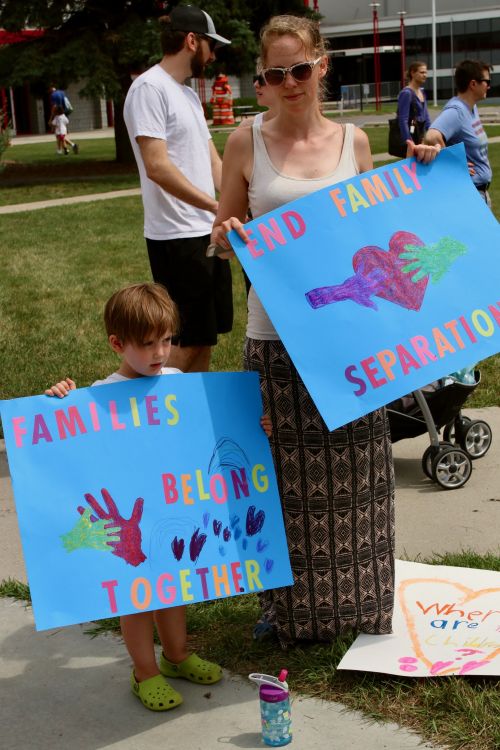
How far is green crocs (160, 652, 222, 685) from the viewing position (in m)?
3.41

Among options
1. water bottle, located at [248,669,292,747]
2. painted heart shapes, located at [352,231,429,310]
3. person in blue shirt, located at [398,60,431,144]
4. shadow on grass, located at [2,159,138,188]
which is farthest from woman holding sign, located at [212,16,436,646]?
shadow on grass, located at [2,159,138,188]

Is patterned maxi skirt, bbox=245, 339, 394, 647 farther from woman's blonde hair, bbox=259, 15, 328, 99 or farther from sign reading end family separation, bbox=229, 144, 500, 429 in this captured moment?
woman's blonde hair, bbox=259, 15, 328, 99

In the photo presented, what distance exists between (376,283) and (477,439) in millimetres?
2429

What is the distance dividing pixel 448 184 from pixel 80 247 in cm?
1001

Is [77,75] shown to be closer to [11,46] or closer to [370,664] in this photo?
[11,46]

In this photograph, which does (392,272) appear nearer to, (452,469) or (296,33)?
(296,33)

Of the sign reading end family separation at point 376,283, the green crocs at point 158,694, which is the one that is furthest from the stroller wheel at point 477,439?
the green crocs at point 158,694

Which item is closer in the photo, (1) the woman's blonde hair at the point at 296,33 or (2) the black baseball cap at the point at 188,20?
(1) the woman's blonde hair at the point at 296,33

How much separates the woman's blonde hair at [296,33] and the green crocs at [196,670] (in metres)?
1.83

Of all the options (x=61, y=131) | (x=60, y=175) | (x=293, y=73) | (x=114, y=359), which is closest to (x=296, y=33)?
(x=293, y=73)

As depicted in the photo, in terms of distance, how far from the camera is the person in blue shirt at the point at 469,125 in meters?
7.59

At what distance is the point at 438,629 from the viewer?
11.9ft

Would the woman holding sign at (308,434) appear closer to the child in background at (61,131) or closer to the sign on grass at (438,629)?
the sign on grass at (438,629)

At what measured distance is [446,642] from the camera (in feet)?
11.6
